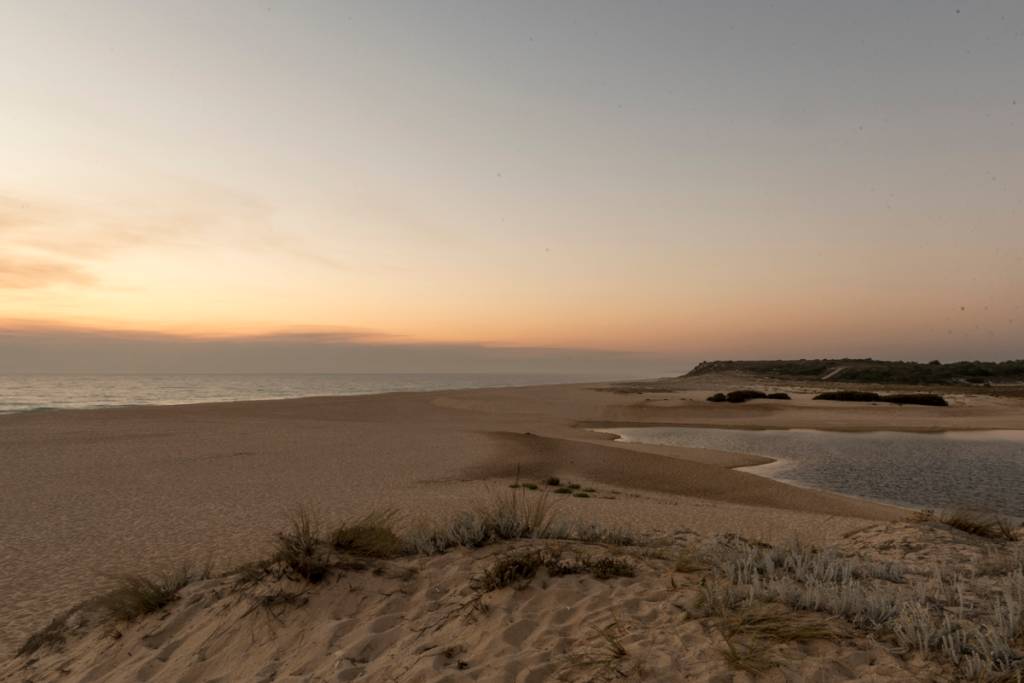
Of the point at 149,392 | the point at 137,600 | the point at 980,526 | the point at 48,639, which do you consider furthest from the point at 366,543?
the point at 149,392

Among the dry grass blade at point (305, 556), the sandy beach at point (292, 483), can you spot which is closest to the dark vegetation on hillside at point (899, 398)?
the sandy beach at point (292, 483)

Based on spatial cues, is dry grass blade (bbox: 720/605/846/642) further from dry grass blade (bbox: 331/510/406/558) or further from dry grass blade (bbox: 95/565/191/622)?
dry grass blade (bbox: 95/565/191/622)

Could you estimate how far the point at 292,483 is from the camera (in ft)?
58.1

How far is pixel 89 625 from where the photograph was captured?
23.2ft

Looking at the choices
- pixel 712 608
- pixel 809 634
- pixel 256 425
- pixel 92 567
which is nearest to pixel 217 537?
pixel 92 567

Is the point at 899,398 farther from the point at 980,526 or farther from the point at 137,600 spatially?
the point at 137,600

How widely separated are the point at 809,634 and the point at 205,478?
18117 millimetres

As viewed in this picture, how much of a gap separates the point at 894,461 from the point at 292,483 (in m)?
21.2

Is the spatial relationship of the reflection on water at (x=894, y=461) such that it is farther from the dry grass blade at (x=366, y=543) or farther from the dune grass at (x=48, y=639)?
the dune grass at (x=48, y=639)

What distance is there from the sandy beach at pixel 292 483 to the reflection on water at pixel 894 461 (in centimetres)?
205

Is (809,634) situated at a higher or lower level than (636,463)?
higher

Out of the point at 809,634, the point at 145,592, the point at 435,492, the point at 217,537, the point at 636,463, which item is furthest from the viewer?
the point at 636,463

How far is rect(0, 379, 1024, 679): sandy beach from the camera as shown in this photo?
11.0m

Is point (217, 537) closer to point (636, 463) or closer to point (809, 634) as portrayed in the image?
point (809, 634)
